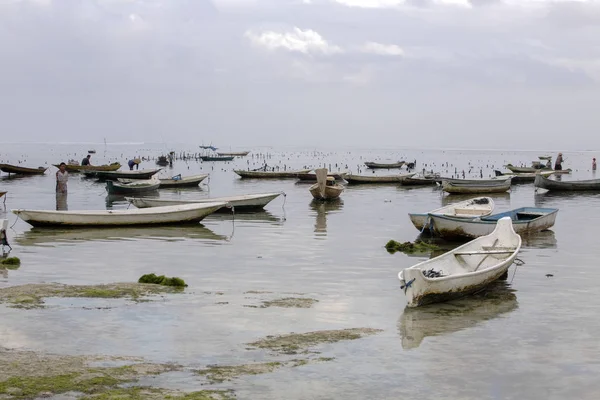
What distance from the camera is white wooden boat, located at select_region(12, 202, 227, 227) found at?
24.8 m

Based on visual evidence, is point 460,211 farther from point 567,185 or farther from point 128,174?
point 128,174

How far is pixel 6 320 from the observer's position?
1188cm

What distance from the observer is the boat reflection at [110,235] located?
22.9 m

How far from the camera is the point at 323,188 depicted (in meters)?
38.4

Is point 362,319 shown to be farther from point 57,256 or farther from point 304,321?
point 57,256

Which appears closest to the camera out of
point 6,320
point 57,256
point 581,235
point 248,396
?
point 248,396

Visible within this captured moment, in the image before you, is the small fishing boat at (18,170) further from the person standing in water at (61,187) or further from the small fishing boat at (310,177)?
the person standing in water at (61,187)

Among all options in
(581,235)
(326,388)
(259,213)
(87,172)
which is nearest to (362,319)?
(326,388)

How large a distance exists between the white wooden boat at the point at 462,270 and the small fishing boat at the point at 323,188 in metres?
20.3

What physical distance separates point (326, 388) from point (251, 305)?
469 centimetres

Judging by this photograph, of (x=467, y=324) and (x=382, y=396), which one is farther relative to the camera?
(x=467, y=324)

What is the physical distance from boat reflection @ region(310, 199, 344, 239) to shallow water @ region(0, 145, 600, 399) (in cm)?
94

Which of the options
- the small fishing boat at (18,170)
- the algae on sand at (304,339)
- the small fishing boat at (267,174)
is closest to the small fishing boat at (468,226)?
the algae on sand at (304,339)

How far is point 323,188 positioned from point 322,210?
382cm
